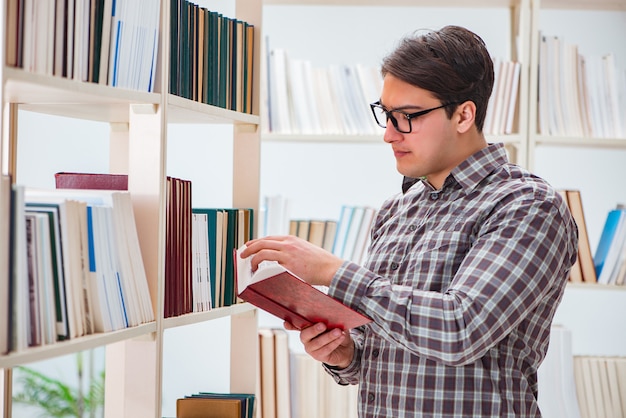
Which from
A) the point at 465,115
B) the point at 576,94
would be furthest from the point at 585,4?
the point at 465,115

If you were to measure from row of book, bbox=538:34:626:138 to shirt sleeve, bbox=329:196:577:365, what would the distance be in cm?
127

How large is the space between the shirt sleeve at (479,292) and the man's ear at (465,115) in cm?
23

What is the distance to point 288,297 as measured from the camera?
1.49 metres

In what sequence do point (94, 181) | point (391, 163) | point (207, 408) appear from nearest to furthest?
point (94, 181), point (207, 408), point (391, 163)

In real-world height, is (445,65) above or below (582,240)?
above

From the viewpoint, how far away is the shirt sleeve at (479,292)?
143 cm

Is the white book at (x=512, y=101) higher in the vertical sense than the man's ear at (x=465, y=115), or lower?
higher

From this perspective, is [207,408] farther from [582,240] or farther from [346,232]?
[582,240]

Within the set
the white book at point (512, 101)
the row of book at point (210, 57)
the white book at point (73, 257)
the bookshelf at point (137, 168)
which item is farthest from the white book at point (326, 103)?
the white book at point (73, 257)

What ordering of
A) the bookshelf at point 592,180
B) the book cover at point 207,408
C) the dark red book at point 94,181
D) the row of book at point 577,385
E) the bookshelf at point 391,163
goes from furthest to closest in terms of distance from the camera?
the bookshelf at point 592,180, the bookshelf at point 391,163, the row of book at point 577,385, the book cover at point 207,408, the dark red book at point 94,181

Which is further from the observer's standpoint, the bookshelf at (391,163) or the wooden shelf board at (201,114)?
the bookshelf at (391,163)

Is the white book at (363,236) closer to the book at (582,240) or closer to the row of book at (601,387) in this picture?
the book at (582,240)

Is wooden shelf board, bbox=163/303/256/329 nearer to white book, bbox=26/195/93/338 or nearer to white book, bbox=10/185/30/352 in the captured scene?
white book, bbox=26/195/93/338

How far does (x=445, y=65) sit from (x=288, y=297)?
576mm
